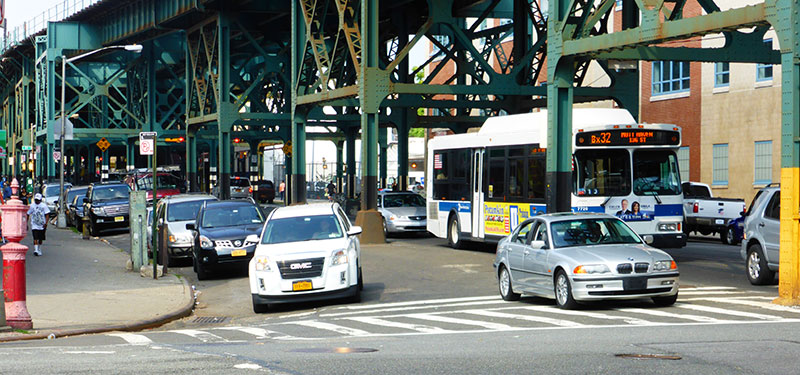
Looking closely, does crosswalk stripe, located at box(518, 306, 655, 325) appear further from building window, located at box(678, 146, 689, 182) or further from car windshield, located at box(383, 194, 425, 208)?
building window, located at box(678, 146, 689, 182)

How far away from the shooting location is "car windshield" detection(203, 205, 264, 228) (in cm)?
2578

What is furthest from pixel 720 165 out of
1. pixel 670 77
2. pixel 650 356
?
pixel 650 356

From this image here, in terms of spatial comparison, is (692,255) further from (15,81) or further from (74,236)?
(15,81)

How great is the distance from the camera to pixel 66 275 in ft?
78.8

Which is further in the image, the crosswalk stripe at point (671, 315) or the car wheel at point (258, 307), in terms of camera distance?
the car wheel at point (258, 307)

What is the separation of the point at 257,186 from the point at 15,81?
44345mm

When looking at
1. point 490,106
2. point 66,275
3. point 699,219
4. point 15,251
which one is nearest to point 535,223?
point 15,251

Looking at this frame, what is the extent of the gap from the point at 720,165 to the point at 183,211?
28101 millimetres

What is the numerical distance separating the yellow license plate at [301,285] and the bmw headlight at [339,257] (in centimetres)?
54

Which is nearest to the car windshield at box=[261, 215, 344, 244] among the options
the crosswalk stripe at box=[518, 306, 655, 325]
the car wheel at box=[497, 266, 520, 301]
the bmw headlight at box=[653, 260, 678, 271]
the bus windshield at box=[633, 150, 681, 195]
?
the car wheel at box=[497, 266, 520, 301]

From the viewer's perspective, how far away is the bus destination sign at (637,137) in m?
24.1

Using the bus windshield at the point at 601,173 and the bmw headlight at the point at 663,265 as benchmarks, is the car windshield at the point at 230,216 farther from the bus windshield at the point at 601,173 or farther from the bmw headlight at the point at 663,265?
the bmw headlight at the point at 663,265

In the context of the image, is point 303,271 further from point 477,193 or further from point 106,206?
point 106,206

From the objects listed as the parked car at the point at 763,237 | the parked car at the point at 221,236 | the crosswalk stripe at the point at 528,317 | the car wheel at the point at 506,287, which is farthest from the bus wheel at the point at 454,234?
the crosswalk stripe at the point at 528,317
